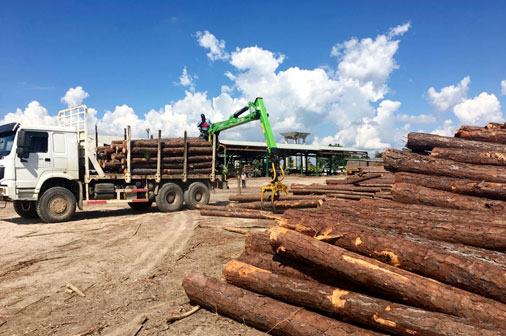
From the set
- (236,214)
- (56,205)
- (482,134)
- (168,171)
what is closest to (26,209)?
(56,205)

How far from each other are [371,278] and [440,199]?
147 inches

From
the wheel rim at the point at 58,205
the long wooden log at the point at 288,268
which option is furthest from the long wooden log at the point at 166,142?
the long wooden log at the point at 288,268

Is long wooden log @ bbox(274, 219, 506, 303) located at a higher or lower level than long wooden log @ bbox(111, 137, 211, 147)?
lower

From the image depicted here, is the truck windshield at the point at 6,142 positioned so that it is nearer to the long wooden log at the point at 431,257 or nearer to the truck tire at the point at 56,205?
the truck tire at the point at 56,205

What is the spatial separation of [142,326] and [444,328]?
10.8ft

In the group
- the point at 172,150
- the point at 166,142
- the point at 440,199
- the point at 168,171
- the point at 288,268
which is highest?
the point at 166,142

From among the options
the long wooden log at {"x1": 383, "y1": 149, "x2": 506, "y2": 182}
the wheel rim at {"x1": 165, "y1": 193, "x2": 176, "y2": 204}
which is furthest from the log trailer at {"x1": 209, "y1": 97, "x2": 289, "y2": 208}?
the long wooden log at {"x1": 383, "y1": 149, "x2": 506, "y2": 182}

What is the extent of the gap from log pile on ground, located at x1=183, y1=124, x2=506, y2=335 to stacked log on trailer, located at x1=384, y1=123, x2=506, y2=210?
3.19 ft

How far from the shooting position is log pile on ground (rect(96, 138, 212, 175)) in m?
12.6

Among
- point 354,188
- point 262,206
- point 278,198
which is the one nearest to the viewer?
point 262,206

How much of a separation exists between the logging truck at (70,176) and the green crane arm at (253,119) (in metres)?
1.89

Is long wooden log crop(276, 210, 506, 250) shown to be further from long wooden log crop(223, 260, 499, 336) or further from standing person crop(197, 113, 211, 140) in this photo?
standing person crop(197, 113, 211, 140)

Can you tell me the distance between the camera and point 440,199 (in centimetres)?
655

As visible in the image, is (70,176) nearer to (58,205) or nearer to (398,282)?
(58,205)
